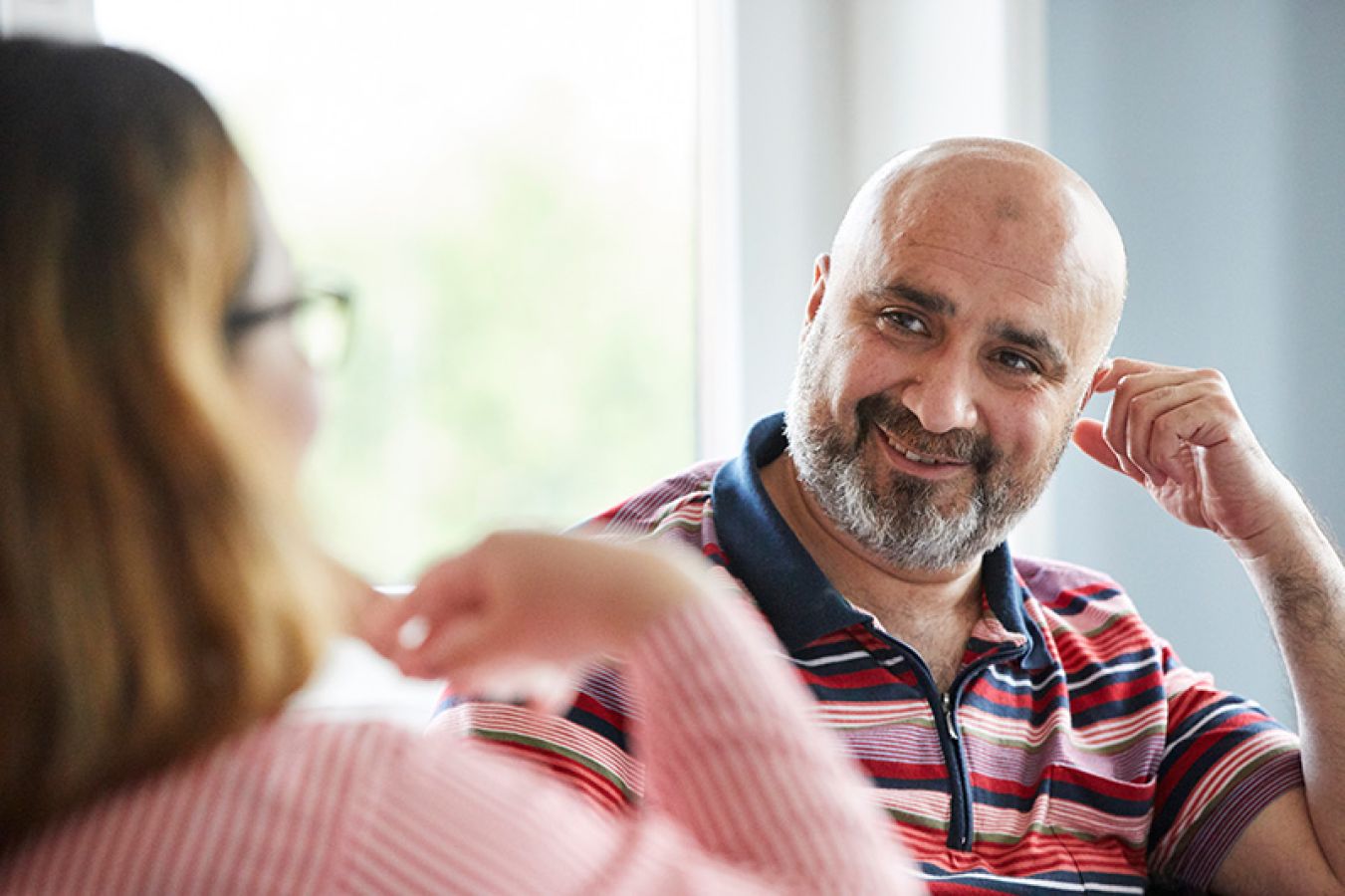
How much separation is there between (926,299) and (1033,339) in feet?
0.44

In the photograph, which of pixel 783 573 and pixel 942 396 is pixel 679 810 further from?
pixel 942 396

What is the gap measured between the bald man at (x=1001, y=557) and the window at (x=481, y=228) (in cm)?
72

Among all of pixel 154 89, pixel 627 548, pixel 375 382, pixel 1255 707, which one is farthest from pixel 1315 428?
pixel 154 89

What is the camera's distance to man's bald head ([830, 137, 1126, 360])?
5.25ft

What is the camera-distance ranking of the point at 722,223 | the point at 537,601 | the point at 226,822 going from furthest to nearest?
Answer: the point at 722,223 → the point at 537,601 → the point at 226,822

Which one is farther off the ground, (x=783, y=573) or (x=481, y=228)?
(x=481, y=228)

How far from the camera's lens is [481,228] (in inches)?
91.1

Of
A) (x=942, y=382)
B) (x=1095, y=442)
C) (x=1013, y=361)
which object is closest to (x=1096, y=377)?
(x=1095, y=442)

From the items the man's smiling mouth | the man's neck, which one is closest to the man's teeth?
the man's smiling mouth

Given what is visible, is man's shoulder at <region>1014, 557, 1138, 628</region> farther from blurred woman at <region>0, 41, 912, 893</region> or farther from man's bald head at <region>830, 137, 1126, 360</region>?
blurred woman at <region>0, 41, 912, 893</region>

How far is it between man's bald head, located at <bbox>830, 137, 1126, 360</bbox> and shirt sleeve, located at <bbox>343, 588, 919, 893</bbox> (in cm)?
91

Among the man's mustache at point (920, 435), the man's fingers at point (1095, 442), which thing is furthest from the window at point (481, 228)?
the man's fingers at point (1095, 442)

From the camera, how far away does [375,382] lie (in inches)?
88.6

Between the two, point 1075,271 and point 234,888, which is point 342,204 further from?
point 234,888
